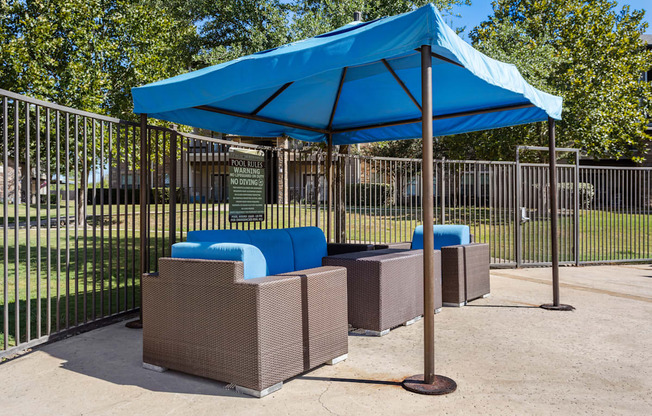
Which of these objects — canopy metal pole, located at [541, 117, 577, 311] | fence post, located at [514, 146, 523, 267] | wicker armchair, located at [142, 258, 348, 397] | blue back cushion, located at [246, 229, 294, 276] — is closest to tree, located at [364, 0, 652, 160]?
fence post, located at [514, 146, 523, 267]

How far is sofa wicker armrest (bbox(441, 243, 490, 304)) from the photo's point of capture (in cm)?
646

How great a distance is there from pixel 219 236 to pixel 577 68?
16.6 meters

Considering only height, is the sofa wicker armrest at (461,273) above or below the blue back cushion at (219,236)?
below

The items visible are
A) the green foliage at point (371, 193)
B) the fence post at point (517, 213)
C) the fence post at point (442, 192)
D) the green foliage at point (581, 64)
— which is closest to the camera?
the green foliage at point (371, 193)

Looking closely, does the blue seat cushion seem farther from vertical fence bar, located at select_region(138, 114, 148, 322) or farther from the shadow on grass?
vertical fence bar, located at select_region(138, 114, 148, 322)

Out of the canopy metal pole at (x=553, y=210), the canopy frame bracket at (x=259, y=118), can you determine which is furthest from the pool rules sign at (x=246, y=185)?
the canopy metal pole at (x=553, y=210)

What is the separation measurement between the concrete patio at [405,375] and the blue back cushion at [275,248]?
3.67 ft

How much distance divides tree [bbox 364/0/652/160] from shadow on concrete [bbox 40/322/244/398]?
1351 cm

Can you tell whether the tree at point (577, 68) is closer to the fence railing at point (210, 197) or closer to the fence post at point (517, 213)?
the fence railing at point (210, 197)

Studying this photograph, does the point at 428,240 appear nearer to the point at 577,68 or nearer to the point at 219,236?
the point at 219,236

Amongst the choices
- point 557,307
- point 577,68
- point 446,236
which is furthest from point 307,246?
point 577,68

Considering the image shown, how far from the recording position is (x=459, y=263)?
21.2 ft

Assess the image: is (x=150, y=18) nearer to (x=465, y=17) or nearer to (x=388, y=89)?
(x=465, y=17)

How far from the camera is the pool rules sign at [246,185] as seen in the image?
651cm
